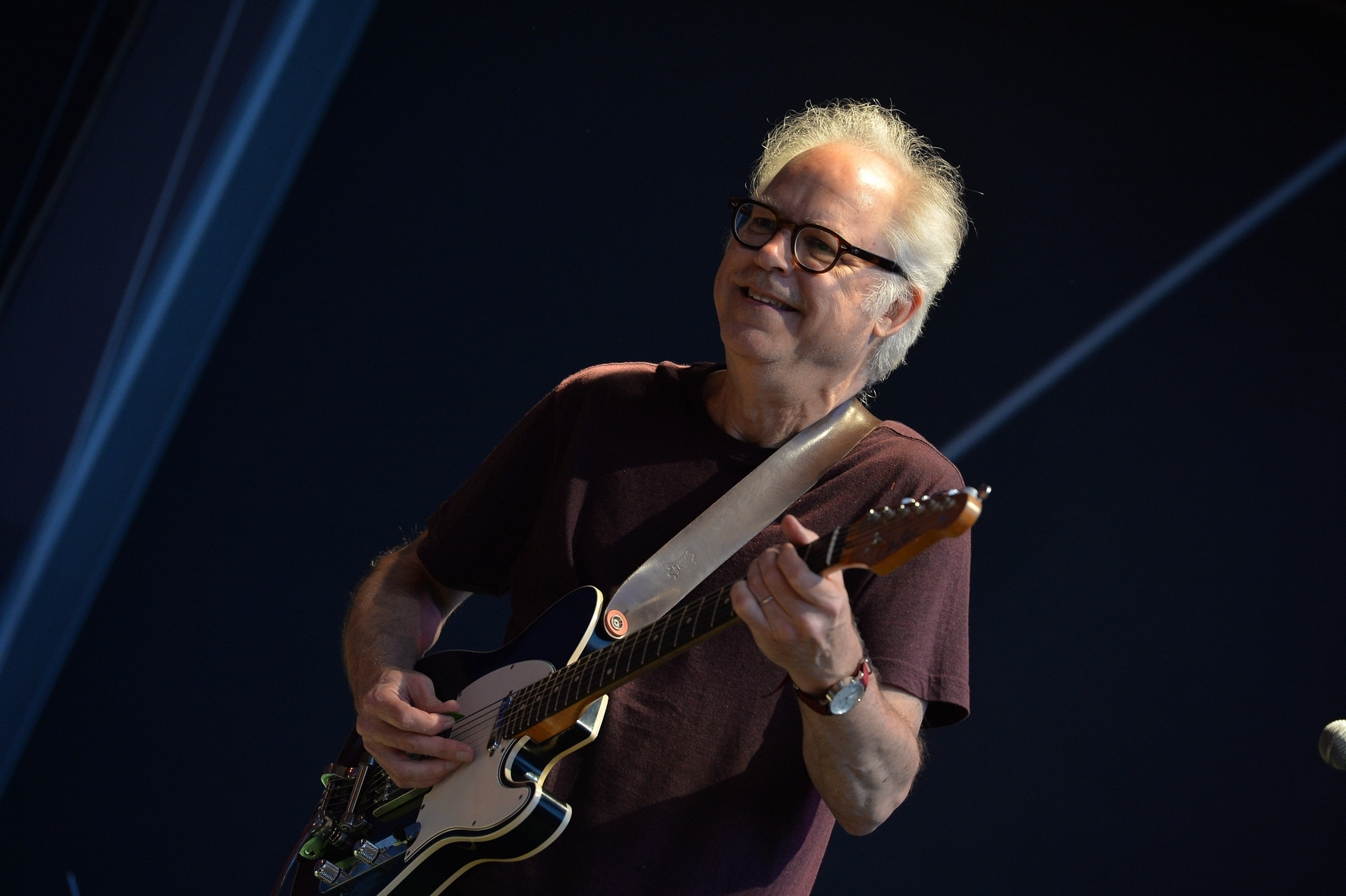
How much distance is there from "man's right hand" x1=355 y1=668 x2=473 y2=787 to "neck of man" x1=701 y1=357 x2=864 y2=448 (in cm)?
57

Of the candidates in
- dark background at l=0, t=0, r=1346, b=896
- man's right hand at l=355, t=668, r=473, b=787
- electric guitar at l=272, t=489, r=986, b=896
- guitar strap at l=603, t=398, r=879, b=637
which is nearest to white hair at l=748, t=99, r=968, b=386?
guitar strap at l=603, t=398, r=879, b=637

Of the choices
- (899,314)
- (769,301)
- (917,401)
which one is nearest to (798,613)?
(769,301)

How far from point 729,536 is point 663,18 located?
4.88 feet

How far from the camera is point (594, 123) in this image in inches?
96.8

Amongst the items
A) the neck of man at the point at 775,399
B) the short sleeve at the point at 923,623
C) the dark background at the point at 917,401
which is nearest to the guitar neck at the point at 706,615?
the short sleeve at the point at 923,623

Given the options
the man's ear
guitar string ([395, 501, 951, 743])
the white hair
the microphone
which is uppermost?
the white hair

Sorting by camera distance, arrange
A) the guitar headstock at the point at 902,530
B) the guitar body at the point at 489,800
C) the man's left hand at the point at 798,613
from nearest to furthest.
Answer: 1. the guitar headstock at the point at 902,530
2. the man's left hand at the point at 798,613
3. the guitar body at the point at 489,800

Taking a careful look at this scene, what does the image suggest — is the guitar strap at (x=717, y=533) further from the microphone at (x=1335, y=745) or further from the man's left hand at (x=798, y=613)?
the microphone at (x=1335, y=745)

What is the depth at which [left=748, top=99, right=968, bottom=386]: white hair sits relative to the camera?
159 cm

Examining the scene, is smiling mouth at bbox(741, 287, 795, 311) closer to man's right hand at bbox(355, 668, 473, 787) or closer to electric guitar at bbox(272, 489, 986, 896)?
electric guitar at bbox(272, 489, 986, 896)

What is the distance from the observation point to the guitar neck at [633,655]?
3.71 ft

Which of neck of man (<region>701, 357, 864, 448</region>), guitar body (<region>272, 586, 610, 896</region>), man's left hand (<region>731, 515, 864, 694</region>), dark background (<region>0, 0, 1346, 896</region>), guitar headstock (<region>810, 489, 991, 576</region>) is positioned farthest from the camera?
dark background (<region>0, 0, 1346, 896</region>)

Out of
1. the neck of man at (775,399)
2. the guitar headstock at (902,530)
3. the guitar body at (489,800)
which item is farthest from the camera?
the neck of man at (775,399)

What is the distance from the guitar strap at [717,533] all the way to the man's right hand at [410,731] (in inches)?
11.3
